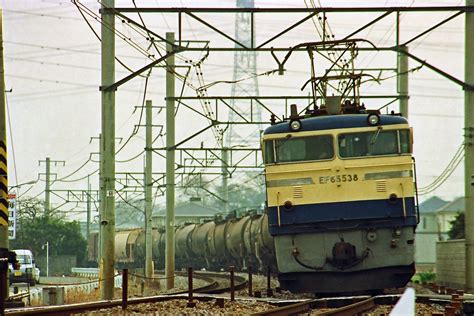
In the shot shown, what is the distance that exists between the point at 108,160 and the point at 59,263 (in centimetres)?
4790

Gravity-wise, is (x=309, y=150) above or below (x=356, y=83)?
below

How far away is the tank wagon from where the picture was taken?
37.6m

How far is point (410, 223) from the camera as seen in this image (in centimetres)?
1833

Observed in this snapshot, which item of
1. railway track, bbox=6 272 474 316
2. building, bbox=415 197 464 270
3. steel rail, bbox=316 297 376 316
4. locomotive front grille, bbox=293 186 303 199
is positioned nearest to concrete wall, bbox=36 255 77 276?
building, bbox=415 197 464 270

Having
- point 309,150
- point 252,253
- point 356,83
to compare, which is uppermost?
point 356,83

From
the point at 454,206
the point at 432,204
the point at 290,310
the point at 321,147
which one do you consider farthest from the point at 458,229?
the point at 432,204

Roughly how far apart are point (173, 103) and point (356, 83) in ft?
46.2

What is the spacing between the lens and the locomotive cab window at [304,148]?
62.3 ft

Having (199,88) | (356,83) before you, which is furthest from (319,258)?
(199,88)

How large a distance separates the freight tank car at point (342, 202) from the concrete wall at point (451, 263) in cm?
1077

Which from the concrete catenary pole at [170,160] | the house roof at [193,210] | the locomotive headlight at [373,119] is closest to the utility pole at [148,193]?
the concrete catenary pole at [170,160]

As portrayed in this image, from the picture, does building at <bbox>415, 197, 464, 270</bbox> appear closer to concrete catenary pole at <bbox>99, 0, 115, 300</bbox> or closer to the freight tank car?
concrete catenary pole at <bbox>99, 0, 115, 300</bbox>

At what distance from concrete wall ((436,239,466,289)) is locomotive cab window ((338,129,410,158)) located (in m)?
10.7

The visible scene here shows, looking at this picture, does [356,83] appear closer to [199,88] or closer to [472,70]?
[472,70]
